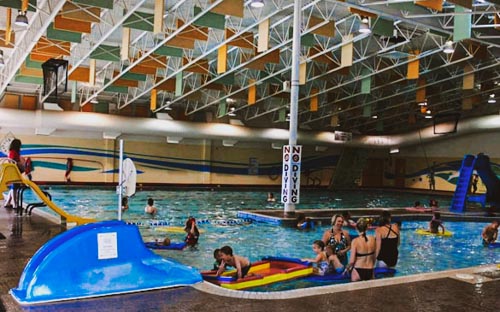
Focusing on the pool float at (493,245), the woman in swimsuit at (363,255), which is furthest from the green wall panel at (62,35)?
the pool float at (493,245)

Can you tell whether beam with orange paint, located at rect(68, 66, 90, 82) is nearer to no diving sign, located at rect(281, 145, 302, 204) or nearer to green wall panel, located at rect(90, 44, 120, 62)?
green wall panel, located at rect(90, 44, 120, 62)

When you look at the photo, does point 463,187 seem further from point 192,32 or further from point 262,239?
point 192,32

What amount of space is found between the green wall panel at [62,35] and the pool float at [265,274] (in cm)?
961

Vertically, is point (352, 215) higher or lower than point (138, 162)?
lower

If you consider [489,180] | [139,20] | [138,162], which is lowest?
[489,180]

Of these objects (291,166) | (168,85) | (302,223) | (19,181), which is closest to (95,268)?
(19,181)

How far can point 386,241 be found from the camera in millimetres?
9312

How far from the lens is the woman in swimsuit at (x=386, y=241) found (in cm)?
909

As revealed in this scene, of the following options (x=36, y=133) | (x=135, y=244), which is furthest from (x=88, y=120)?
(x=135, y=244)

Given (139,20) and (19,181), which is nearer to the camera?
(19,181)

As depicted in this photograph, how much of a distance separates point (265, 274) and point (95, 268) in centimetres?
386

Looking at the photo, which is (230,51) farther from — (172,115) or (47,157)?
(47,157)

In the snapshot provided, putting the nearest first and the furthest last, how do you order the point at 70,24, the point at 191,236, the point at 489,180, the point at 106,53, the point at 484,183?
1. the point at 191,236
2. the point at 70,24
3. the point at 106,53
4. the point at 489,180
5. the point at 484,183

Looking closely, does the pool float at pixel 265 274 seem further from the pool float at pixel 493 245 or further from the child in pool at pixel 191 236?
the pool float at pixel 493 245
